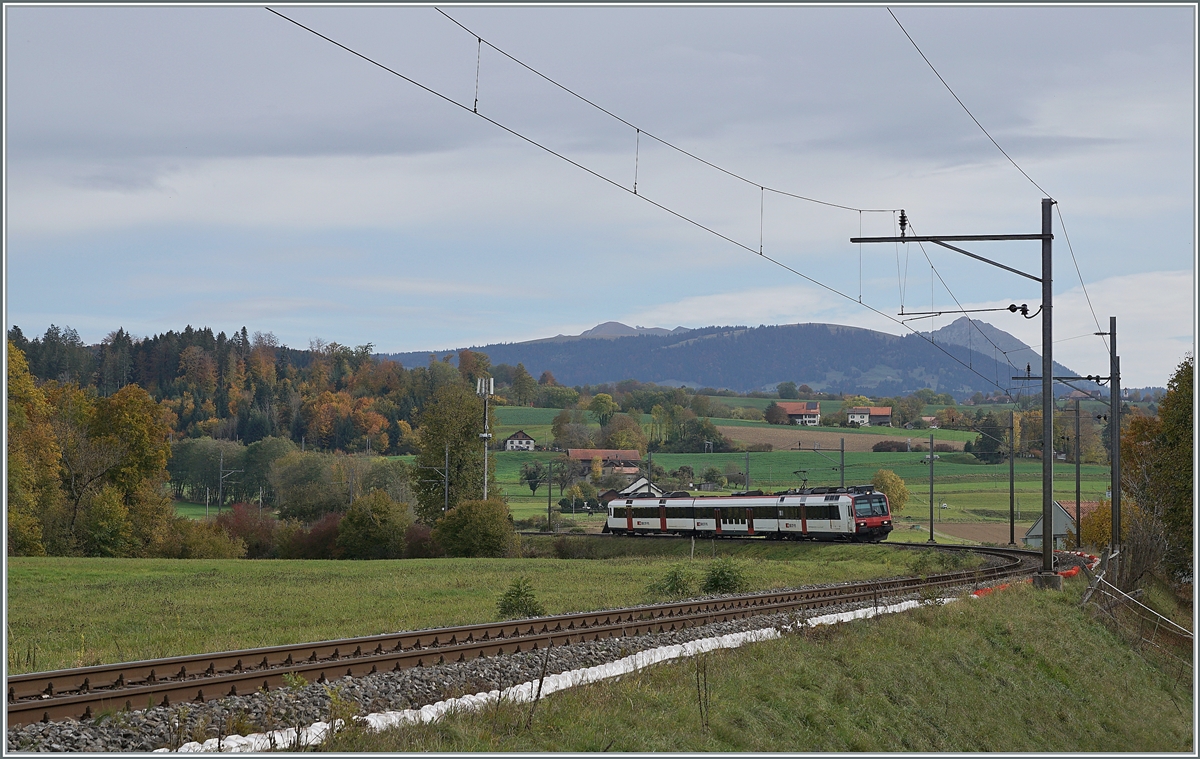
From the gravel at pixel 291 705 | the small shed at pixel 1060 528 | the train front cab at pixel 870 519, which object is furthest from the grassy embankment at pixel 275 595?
the small shed at pixel 1060 528

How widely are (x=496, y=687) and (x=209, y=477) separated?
115779mm

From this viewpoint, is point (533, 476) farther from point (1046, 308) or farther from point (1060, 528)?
point (1046, 308)

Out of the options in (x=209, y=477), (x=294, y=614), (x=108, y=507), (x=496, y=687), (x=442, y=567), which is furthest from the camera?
(x=209, y=477)

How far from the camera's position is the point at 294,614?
25219 mm

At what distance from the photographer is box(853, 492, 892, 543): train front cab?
57281 millimetres

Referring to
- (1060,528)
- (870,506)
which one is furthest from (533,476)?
(870,506)

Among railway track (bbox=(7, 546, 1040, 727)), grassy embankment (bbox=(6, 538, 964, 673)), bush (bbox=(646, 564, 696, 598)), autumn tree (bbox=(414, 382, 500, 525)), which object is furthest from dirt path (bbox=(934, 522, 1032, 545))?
railway track (bbox=(7, 546, 1040, 727))

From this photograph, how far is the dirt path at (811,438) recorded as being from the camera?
16312 cm

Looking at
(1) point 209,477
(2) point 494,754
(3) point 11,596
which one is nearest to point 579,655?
(2) point 494,754

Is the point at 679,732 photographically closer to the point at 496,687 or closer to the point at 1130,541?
the point at 496,687

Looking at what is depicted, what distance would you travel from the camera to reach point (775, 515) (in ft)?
199

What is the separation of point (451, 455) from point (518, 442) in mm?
87047

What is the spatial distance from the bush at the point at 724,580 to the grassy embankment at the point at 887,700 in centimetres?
661

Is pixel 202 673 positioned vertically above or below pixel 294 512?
above
